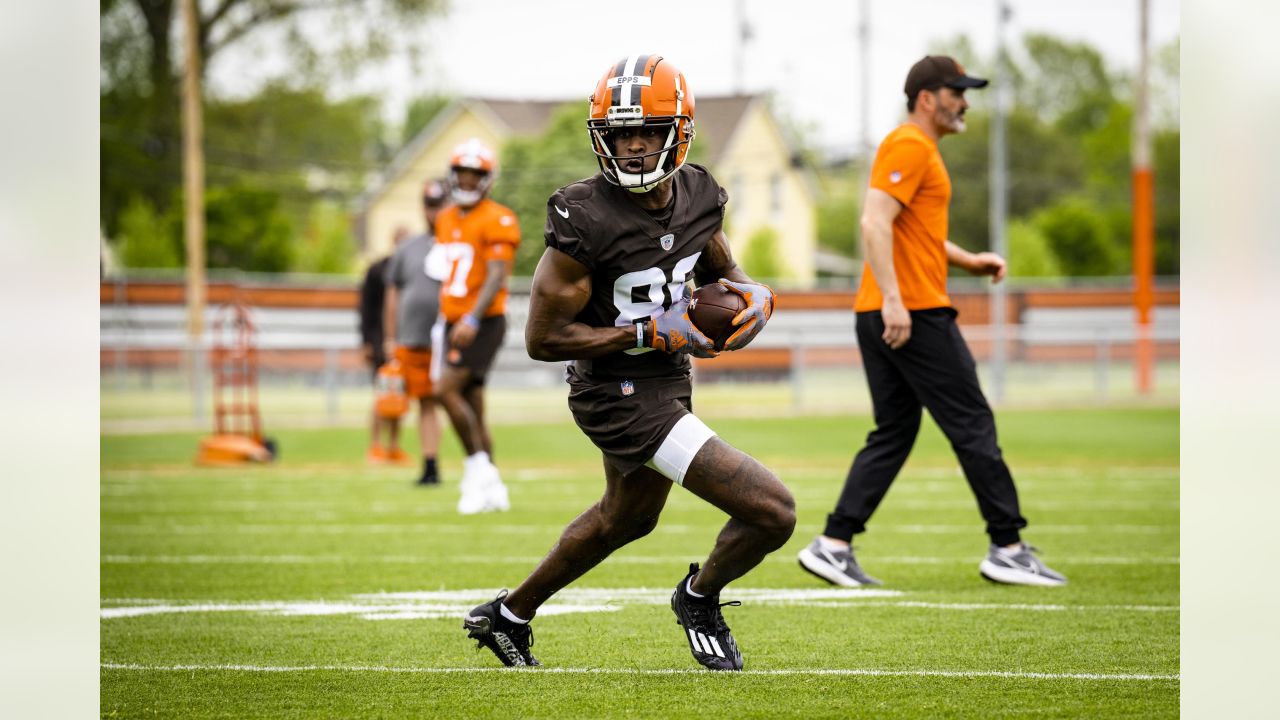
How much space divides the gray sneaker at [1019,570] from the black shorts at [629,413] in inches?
105

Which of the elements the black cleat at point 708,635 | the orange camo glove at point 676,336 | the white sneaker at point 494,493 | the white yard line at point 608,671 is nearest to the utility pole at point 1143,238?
the white sneaker at point 494,493

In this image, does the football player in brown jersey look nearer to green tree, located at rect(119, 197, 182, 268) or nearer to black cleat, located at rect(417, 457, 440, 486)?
black cleat, located at rect(417, 457, 440, 486)

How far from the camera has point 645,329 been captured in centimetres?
471

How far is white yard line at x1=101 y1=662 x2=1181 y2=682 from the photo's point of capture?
4910 millimetres

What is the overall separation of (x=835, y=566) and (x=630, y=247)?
284 centimetres

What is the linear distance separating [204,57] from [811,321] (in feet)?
57.2

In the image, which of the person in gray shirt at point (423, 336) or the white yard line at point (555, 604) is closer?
the white yard line at point (555, 604)

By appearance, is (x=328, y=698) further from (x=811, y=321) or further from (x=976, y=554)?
(x=811, y=321)

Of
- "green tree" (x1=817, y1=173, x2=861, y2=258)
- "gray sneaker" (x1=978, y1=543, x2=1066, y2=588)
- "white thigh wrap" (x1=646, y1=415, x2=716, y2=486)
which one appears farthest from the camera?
"green tree" (x1=817, y1=173, x2=861, y2=258)

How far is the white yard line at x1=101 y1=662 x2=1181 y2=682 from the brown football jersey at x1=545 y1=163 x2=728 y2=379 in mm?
990

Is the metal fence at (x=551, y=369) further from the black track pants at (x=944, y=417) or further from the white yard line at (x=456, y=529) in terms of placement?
the black track pants at (x=944, y=417)

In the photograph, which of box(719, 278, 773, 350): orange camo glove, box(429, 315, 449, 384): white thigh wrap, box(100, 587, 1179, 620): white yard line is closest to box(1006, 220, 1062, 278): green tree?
box(429, 315, 449, 384): white thigh wrap

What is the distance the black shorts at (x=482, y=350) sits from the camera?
10.4 m
